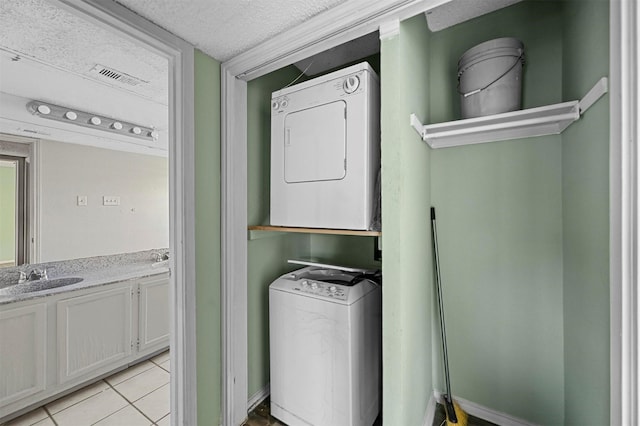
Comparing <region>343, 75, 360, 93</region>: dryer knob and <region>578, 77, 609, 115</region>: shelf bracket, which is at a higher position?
<region>343, 75, 360, 93</region>: dryer knob

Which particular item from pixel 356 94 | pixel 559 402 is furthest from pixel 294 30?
pixel 559 402

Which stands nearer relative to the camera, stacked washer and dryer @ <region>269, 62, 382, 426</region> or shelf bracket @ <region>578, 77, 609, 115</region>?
shelf bracket @ <region>578, 77, 609, 115</region>

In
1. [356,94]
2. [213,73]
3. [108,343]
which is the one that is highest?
[213,73]

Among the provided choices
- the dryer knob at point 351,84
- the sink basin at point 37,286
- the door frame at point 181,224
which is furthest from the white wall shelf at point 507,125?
the sink basin at point 37,286

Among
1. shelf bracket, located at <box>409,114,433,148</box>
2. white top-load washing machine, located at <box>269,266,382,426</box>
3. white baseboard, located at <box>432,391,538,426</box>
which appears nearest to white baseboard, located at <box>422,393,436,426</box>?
white baseboard, located at <box>432,391,538,426</box>

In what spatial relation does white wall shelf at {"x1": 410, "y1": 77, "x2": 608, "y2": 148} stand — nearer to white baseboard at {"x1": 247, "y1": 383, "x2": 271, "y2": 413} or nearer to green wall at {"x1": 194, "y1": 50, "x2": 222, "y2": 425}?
green wall at {"x1": 194, "y1": 50, "x2": 222, "y2": 425}

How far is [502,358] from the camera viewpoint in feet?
5.59

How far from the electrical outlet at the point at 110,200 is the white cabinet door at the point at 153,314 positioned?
1086mm

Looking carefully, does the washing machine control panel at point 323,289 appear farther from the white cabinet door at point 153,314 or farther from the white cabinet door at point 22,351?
the white cabinet door at point 22,351

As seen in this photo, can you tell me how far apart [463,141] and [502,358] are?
1342mm

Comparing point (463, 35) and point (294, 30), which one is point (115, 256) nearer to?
point (294, 30)

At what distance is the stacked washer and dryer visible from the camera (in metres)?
1.39

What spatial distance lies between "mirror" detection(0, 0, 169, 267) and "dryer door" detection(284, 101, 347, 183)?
108 centimetres
